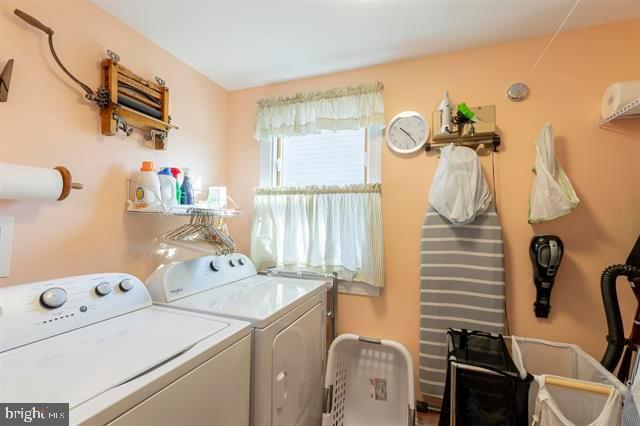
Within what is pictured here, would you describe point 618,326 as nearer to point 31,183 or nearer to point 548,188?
point 548,188

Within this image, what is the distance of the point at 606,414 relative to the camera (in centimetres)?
109

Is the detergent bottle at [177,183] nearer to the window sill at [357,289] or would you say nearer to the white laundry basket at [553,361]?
the window sill at [357,289]

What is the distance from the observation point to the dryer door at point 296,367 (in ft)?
3.95

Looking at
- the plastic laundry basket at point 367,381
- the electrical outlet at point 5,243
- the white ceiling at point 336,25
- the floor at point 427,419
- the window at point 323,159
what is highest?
the white ceiling at point 336,25

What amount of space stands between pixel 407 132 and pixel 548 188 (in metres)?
0.87

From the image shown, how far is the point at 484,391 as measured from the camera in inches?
50.3

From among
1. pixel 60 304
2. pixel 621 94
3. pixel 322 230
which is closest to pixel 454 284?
pixel 322 230

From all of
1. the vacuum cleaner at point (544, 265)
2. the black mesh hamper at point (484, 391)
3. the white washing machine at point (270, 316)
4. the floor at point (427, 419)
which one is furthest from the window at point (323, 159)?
the floor at point (427, 419)

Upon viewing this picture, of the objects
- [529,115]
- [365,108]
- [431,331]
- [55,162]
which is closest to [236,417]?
[431,331]

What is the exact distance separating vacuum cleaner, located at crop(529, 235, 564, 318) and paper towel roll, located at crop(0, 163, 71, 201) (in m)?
2.39

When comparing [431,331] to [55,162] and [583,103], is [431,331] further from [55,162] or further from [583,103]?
[55,162]

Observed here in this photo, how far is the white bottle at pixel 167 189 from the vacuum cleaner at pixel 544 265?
2.11m

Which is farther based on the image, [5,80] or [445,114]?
[445,114]

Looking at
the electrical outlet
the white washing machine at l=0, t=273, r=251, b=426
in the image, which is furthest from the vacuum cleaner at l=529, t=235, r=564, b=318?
the electrical outlet
